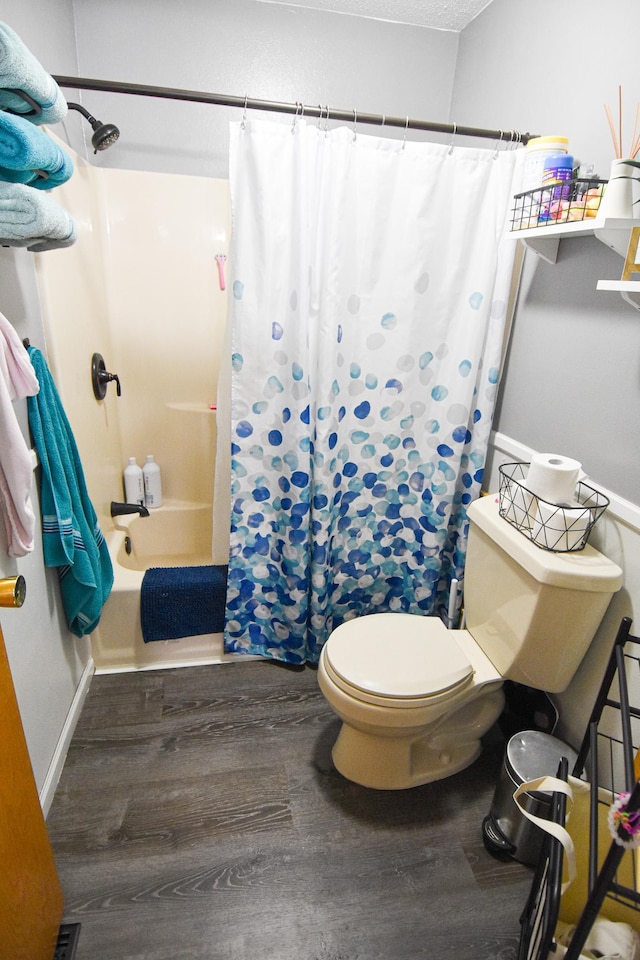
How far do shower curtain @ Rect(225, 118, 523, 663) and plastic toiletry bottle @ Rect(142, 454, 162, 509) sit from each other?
0.82 m

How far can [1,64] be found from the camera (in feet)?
2.69

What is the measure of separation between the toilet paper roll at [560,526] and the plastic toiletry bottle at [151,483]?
1.79 metres

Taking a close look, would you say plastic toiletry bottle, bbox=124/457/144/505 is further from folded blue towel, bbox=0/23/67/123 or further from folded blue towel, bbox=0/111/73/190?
folded blue towel, bbox=0/23/67/123

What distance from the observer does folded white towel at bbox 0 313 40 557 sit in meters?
1.03

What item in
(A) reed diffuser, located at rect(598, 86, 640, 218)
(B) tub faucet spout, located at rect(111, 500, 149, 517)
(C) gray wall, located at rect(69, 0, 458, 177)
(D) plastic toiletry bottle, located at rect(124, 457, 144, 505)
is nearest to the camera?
(A) reed diffuser, located at rect(598, 86, 640, 218)

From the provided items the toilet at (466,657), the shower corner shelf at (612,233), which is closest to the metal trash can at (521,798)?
the toilet at (466,657)

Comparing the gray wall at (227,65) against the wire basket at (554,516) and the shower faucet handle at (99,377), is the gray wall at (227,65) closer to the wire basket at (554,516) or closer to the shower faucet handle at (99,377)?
the shower faucet handle at (99,377)

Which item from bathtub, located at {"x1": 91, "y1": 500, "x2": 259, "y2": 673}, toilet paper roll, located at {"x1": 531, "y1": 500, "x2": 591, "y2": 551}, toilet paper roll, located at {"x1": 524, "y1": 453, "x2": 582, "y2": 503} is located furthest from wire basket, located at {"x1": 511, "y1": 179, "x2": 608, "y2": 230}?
bathtub, located at {"x1": 91, "y1": 500, "x2": 259, "y2": 673}

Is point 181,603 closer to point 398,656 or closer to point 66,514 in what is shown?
point 66,514

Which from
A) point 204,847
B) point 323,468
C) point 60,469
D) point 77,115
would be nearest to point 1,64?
point 60,469

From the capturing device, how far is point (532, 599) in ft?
4.24

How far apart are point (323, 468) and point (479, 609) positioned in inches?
26.5

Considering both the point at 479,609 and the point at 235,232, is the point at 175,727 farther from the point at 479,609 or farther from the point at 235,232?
the point at 235,232

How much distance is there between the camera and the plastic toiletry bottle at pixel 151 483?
2.46 meters
